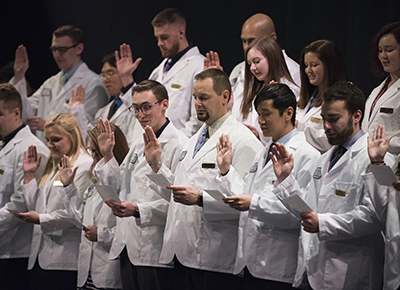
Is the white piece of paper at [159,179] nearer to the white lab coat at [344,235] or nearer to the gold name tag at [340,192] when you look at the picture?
the white lab coat at [344,235]

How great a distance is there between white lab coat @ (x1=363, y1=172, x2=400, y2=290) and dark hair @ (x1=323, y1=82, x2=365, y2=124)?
409 millimetres

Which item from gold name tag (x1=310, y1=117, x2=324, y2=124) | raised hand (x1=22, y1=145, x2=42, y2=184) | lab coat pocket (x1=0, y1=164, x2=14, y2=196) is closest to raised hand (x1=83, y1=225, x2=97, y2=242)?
raised hand (x1=22, y1=145, x2=42, y2=184)

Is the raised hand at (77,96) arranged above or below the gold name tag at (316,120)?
below

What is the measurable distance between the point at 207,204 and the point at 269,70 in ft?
4.02

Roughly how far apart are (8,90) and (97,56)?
1.66 m

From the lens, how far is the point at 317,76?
147 inches

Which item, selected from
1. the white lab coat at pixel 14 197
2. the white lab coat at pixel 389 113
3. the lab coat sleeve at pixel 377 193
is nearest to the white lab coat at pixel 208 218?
the white lab coat at pixel 389 113

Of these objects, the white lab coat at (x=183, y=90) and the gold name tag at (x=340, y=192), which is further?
the white lab coat at (x=183, y=90)

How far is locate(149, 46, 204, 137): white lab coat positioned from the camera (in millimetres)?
4775

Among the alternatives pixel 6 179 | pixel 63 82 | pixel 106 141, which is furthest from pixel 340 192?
pixel 63 82

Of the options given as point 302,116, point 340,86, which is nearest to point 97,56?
point 302,116

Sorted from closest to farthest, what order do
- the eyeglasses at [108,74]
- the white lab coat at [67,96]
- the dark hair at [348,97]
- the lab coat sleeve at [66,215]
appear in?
the dark hair at [348,97] < the lab coat sleeve at [66,215] < the eyeglasses at [108,74] < the white lab coat at [67,96]

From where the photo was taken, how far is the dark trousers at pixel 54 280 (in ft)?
14.0

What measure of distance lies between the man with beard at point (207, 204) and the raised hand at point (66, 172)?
97 cm
